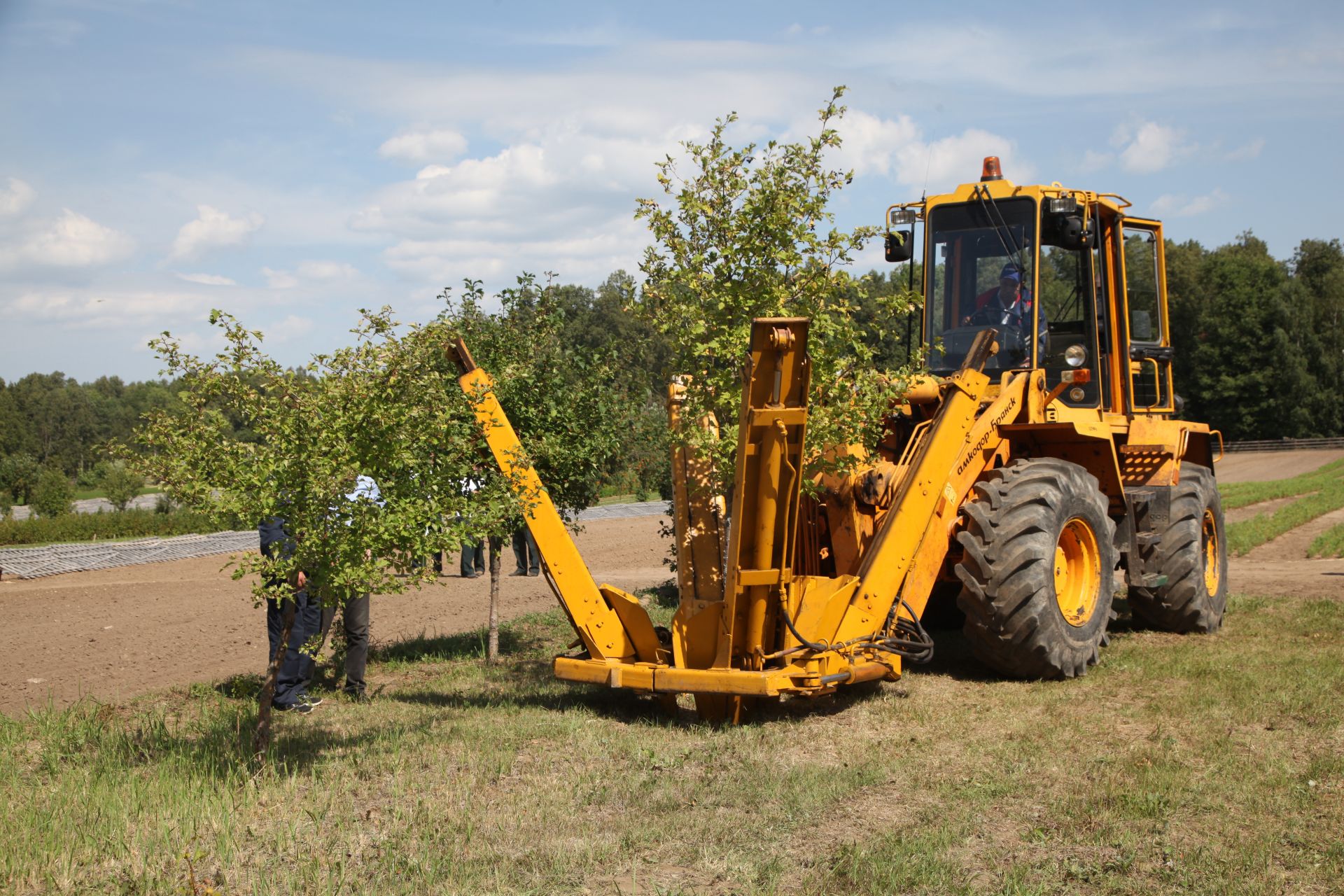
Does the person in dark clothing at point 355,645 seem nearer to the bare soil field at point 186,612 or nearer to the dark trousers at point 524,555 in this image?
the bare soil field at point 186,612

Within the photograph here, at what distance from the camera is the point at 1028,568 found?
7.71m

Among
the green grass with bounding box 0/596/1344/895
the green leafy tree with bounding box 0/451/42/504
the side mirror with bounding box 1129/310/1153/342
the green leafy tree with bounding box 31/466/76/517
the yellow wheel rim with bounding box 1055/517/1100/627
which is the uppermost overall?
the side mirror with bounding box 1129/310/1153/342

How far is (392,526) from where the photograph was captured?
577 centimetres

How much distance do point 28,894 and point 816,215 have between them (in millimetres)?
5263

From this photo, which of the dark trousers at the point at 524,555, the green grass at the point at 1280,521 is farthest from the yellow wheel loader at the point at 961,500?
the green grass at the point at 1280,521

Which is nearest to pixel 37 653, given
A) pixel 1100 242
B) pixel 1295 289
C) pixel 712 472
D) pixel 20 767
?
pixel 20 767

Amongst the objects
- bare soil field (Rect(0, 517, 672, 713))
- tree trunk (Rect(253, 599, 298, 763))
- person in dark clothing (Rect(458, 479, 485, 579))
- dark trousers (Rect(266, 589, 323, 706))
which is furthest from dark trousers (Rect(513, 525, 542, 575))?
tree trunk (Rect(253, 599, 298, 763))

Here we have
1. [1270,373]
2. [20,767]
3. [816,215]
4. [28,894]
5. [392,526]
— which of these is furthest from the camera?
[1270,373]

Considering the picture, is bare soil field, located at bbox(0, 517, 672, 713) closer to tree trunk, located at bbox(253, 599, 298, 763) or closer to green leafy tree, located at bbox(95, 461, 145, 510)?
tree trunk, located at bbox(253, 599, 298, 763)

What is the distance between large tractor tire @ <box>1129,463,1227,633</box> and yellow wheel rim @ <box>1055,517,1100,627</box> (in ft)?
5.65

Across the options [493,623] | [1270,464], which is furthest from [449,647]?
[1270,464]

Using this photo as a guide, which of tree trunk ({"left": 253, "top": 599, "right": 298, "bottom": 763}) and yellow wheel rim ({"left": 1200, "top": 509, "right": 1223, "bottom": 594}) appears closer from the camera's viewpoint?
tree trunk ({"left": 253, "top": 599, "right": 298, "bottom": 763})

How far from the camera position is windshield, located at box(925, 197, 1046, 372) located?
8.87m

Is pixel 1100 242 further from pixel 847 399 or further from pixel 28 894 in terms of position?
pixel 28 894
